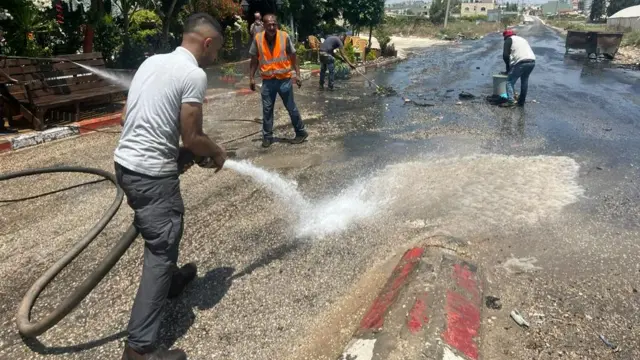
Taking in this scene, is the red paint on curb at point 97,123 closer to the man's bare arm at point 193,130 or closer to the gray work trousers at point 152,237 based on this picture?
the gray work trousers at point 152,237

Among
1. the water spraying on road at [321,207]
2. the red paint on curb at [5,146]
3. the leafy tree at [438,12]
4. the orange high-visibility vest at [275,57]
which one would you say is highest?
the leafy tree at [438,12]

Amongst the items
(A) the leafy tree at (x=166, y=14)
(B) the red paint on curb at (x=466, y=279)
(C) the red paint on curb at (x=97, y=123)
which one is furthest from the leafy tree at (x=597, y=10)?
(B) the red paint on curb at (x=466, y=279)

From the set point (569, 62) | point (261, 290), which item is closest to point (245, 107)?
point (261, 290)

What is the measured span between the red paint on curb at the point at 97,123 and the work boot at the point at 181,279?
4979 millimetres

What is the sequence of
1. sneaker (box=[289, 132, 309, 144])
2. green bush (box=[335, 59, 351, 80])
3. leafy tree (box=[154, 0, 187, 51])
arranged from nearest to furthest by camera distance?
sneaker (box=[289, 132, 309, 144]) → leafy tree (box=[154, 0, 187, 51]) → green bush (box=[335, 59, 351, 80])

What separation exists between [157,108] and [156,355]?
1.30 m

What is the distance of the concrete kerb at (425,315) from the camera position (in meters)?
2.33

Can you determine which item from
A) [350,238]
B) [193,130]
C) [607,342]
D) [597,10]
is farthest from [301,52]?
[597,10]

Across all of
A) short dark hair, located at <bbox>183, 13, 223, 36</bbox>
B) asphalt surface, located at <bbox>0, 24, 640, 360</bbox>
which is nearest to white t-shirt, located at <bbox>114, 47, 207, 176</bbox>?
short dark hair, located at <bbox>183, 13, 223, 36</bbox>

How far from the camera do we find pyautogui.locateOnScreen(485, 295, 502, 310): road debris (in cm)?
292

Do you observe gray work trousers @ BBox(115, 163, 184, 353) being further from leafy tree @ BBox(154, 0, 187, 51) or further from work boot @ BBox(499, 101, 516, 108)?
leafy tree @ BBox(154, 0, 187, 51)

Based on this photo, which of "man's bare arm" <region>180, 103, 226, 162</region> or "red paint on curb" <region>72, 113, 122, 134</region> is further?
"red paint on curb" <region>72, 113, 122, 134</region>

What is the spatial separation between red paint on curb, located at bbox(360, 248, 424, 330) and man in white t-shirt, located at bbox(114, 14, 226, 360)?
110 centimetres

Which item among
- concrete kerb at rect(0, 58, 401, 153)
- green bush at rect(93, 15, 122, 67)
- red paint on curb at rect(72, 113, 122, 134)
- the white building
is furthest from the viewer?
the white building
